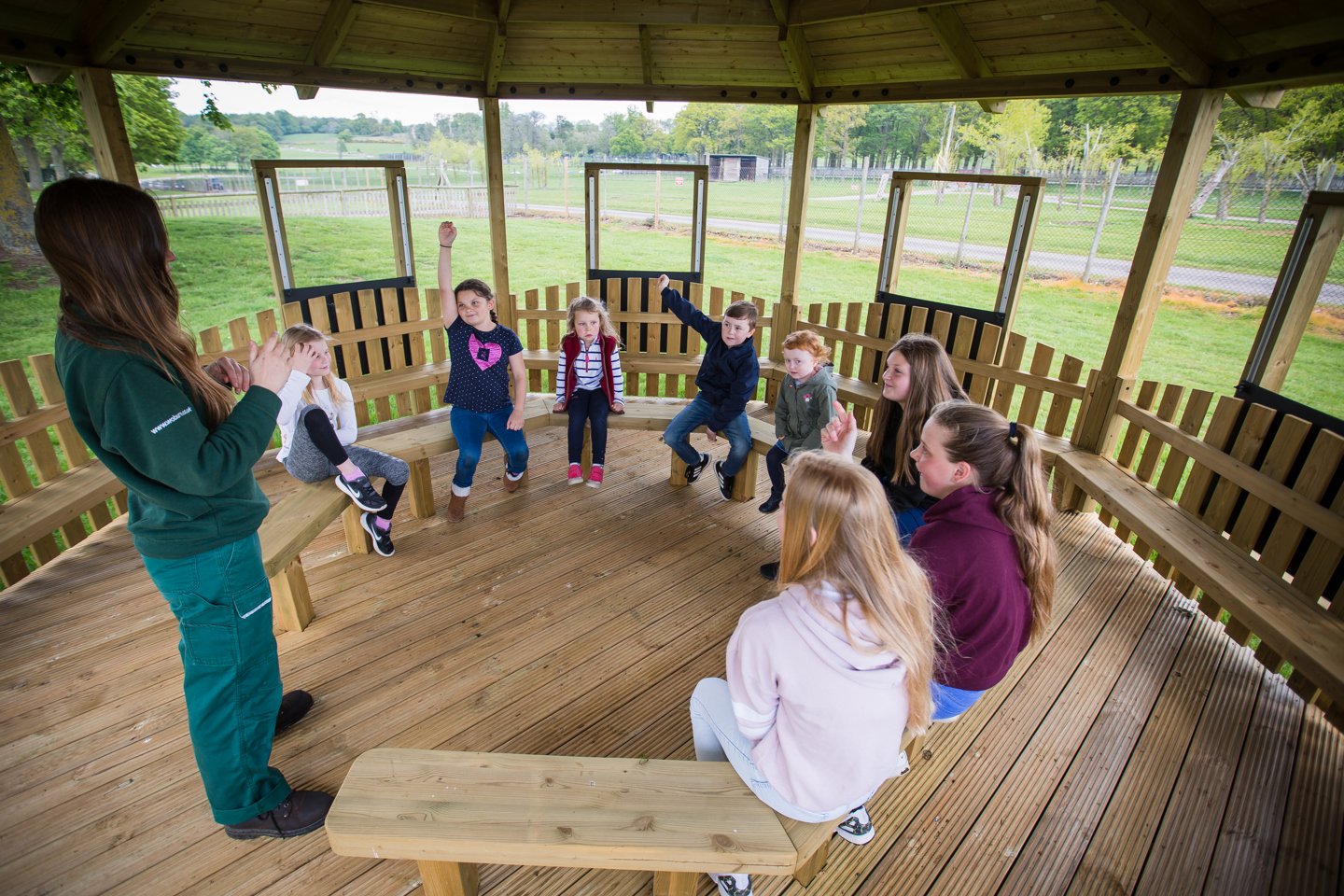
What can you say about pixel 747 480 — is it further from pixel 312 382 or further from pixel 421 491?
pixel 312 382

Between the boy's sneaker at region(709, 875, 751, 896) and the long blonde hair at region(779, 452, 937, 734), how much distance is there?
87cm

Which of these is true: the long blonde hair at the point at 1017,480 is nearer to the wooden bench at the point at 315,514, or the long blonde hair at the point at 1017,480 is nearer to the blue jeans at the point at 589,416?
the wooden bench at the point at 315,514

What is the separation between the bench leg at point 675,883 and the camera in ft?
6.35

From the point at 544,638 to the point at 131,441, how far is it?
2.01m

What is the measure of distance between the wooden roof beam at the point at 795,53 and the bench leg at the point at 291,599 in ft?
15.4

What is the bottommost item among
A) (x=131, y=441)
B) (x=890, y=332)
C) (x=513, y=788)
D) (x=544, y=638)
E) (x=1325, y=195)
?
(x=544, y=638)

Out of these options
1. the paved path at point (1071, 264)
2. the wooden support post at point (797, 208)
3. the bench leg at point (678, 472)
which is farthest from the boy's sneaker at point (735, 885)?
the paved path at point (1071, 264)

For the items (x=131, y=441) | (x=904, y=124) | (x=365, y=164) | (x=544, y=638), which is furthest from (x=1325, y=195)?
(x=904, y=124)

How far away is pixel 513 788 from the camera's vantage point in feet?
6.22

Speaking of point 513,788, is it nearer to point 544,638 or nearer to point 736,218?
point 544,638


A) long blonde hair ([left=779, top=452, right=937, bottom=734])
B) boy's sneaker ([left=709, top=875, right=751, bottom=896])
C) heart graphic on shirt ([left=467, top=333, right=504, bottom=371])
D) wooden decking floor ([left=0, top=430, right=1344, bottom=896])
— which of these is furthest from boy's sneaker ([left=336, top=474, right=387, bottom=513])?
long blonde hair ([left=779, top=452, right=937, bottom=734])

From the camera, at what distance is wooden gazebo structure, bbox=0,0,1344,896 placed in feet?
7.61

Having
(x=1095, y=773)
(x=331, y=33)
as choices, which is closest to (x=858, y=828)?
(x=1095, y=773)

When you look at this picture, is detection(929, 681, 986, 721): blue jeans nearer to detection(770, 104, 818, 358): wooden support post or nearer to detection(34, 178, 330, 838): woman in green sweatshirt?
detection(34, 178, 330, 838): woman in green sweatshirt
